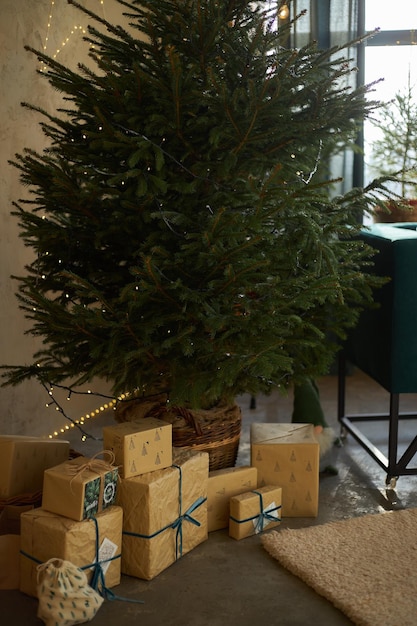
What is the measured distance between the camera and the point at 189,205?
7.76 ft

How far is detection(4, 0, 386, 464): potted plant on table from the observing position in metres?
2.22

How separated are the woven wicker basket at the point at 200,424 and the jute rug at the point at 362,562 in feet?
1.28

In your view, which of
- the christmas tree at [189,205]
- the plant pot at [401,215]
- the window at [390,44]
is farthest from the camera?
the window at [390,44]

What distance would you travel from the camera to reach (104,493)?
2.02 m

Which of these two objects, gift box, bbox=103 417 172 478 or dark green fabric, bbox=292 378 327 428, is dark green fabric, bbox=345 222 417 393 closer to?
dark green fabric, bbox=292 378 327 428

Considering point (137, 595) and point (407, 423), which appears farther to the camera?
point (407, 423)

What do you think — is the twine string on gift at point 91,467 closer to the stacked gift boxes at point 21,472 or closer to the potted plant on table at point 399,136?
the stacked gift boxes at point 21,472

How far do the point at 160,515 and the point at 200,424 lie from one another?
0.52 metres

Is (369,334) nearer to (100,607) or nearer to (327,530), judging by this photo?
(327,530)

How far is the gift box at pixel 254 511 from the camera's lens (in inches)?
90.5

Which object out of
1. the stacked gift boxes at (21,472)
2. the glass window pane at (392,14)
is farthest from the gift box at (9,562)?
the glass window pane at (392,14)

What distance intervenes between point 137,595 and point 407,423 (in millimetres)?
1839

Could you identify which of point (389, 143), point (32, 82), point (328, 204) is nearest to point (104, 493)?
point (328, 204)

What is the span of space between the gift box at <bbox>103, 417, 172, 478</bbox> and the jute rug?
42 cm
